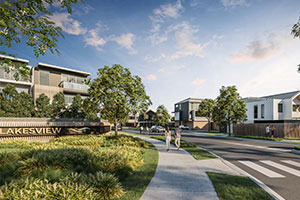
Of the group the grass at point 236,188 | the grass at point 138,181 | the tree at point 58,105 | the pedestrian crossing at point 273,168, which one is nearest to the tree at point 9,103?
the tree at point 58,105

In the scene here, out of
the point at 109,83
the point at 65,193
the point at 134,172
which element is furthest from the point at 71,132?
the point at 65,193

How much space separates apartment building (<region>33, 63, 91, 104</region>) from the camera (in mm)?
23328

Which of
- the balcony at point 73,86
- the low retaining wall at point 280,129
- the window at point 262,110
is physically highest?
the balcony at point 73,86

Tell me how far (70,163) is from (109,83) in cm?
893

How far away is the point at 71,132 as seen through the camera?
17.2 meters

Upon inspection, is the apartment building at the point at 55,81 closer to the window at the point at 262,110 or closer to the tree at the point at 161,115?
the tree at the point at 161,115

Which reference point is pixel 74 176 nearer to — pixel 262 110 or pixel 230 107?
pixel 230 107

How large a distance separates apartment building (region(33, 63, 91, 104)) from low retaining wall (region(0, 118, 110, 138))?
7.94m

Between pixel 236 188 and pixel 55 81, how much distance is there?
89.9 feet

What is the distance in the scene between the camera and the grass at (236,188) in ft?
14.5

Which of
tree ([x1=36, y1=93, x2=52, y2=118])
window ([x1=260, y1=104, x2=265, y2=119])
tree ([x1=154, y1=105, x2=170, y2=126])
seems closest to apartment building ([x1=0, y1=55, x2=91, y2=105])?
tree ([x1=36, y1=93, x2=52, y2=118])

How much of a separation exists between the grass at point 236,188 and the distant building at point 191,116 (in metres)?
48.9

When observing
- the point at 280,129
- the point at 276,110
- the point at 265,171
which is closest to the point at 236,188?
the point at 265,171

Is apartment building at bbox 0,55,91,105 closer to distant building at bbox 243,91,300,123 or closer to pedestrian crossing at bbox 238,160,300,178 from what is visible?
pedestrian crossing at bbox 238,160,300,178
